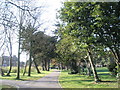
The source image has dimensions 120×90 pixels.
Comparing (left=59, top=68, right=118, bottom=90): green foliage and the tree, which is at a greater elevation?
the tree

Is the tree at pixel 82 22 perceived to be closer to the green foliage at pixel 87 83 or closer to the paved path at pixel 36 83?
the green foliage at pixel 87 83

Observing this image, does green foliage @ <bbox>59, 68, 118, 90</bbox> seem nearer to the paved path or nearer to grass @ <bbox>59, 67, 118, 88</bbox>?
grass @ <bbox>59, 67, 118, 88</bbox>

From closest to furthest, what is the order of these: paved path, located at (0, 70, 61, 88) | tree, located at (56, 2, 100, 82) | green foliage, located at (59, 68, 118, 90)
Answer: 1. tree, located at (56, 2, 100, 82)
2. green foliage, located at (59, 68, 118, 90)
3. paved path, located at (0, 70, 61, 88)

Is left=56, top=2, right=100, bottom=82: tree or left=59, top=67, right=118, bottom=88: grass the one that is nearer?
left=56, top=2, right=100, bottom=82: tree

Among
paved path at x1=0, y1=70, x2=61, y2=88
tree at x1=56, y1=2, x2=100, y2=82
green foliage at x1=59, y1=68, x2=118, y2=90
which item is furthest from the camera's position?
paved path at x1=0, y1=70, x2=61, y2=88

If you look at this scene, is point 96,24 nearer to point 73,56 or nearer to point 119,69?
point 119,69

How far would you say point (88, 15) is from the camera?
41.6ft

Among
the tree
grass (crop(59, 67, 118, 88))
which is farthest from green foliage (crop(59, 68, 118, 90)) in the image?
the tree

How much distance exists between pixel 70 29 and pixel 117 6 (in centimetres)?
474

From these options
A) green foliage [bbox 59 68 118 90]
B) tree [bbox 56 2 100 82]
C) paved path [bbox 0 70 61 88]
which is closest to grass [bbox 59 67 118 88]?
green foliage [bbox 59 68 118 90]

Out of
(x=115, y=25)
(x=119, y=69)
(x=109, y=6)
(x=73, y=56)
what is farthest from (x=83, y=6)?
(x=73, y=56)

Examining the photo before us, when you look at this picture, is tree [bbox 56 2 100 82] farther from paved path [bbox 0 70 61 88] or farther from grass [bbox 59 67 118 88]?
paved path [bbox 0 70 61 88]

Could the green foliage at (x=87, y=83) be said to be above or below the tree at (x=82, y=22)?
below

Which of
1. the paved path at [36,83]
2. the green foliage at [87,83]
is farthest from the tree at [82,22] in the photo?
the paved path at [36,83]
